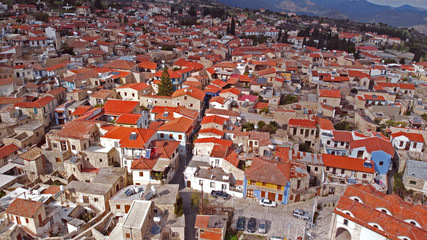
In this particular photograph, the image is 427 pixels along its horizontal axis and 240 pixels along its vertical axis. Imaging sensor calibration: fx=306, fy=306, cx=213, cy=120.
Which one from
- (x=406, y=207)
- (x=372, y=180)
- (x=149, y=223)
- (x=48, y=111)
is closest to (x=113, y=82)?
(x=48, y=111)

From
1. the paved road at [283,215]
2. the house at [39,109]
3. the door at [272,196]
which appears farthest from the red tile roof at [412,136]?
the house at [39,109]

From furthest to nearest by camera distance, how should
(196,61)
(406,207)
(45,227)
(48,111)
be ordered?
(196,61) < (48,111) < (45,227) < (406,207)

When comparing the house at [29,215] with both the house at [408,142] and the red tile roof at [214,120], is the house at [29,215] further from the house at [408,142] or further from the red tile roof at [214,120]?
the house at [408,142]

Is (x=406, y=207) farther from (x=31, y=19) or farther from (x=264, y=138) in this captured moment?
(x=31, y=19)

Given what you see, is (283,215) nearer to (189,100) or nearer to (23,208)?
(23,208)

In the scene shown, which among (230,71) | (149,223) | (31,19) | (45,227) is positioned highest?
(31,19)
